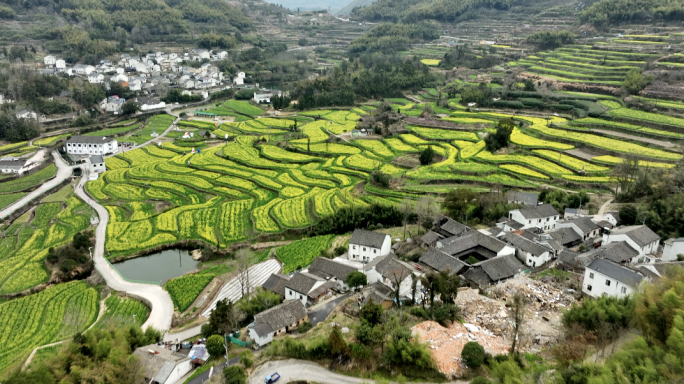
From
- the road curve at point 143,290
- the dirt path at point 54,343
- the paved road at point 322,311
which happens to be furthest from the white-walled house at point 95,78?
the paved road at point 322,311

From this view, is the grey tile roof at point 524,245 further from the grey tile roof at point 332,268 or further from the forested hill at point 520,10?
the forested hill at point 520,10

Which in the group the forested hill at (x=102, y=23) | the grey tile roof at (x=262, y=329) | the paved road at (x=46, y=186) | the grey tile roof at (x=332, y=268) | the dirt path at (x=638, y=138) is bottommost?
the paved road at (x=46, y=186)

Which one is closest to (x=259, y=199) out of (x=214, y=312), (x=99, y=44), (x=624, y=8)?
(x=214, y=312)

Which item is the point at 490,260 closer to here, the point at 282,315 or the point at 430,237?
the point at 430,237

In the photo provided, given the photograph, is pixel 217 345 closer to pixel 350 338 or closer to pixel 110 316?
pixel 350 338

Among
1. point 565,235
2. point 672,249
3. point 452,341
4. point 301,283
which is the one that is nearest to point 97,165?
point 301,283

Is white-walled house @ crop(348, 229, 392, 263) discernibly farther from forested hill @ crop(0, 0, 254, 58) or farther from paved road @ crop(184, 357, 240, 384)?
forested hill @ crop(0, 0, 254, 58)
